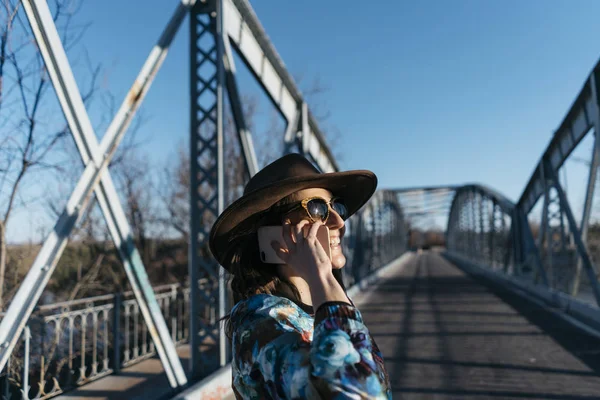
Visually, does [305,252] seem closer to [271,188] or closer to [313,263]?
[313,263]

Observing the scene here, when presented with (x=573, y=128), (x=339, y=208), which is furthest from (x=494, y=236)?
(x=339, y=208)

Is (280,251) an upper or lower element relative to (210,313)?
upper

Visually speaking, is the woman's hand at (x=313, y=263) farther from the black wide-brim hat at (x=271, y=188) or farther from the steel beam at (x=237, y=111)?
the steel beam at (x=237, y=111)

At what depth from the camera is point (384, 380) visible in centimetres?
106

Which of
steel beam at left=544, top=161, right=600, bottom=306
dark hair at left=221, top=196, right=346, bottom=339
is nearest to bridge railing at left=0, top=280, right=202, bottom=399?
dark hair at left=221, top=196, right=346, bottom=339

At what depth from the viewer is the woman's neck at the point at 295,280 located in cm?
145

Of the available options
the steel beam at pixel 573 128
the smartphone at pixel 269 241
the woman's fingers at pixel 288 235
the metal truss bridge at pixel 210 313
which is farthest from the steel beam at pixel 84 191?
the steel beam at pixel 573 128

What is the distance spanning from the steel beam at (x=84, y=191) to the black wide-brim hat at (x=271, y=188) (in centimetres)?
172

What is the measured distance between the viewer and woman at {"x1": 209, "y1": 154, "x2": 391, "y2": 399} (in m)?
1.02

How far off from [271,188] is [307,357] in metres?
0.52

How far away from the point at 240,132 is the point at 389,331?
4.44 metres

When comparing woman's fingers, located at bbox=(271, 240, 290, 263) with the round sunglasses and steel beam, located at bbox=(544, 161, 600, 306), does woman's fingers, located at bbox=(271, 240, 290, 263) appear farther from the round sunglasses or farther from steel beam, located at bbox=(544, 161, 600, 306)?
steel beam, located at bbox=(544, 161, 600, 306)

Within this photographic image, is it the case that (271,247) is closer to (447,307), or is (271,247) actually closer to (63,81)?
(63,81)

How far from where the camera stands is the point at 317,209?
1382 mm
